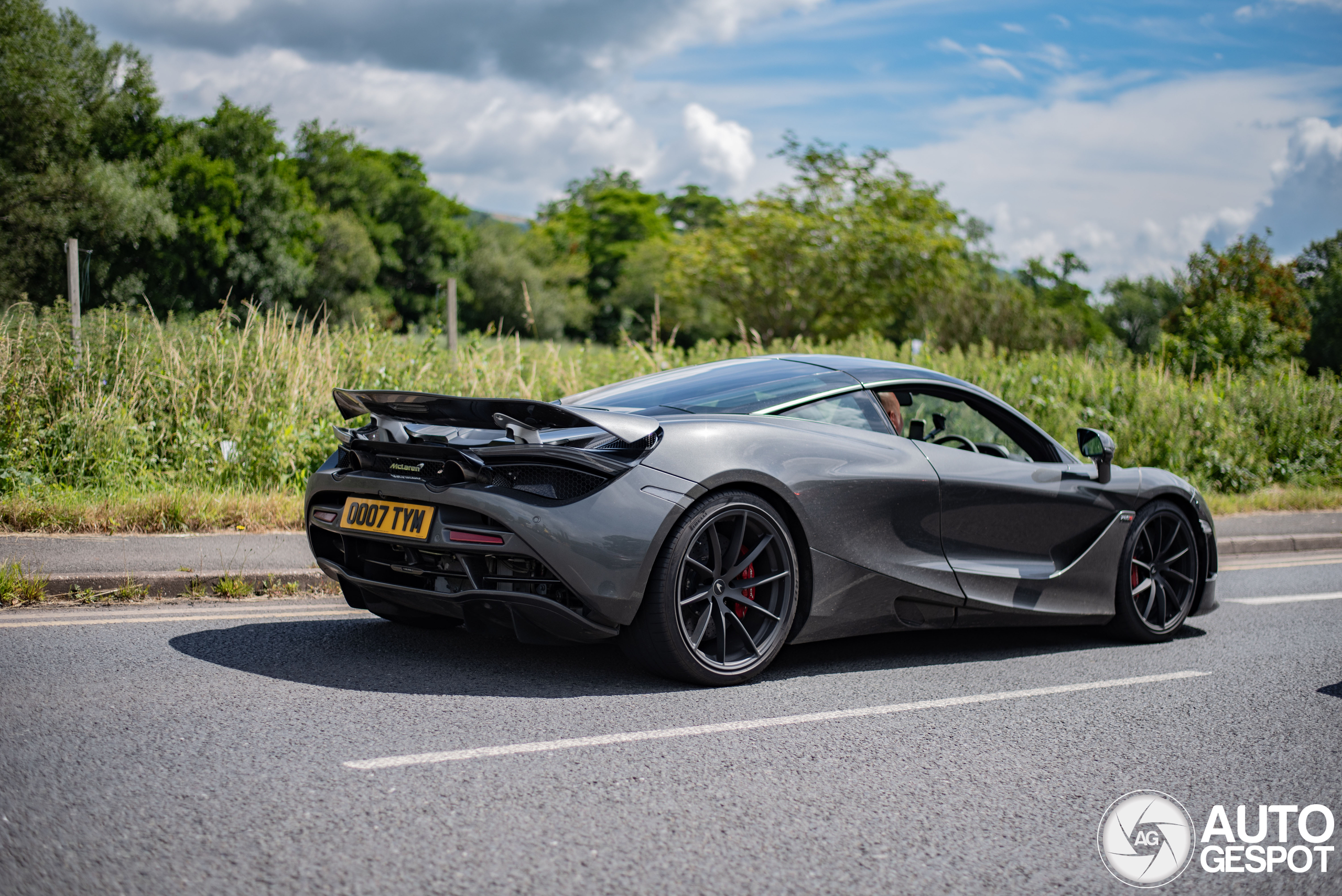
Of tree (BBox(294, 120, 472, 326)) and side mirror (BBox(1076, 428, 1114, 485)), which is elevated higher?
tree (BBox(294, 120, 472, 326))

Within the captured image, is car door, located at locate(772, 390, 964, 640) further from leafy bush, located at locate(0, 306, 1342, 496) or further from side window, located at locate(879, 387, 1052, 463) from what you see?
leafy bush, located at locate(0, 306, 1342, 496)

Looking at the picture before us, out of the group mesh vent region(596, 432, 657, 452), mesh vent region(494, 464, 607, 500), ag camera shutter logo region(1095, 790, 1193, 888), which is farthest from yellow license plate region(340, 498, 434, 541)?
ag camera shutter logo region(1095, 790, 1193, 888)

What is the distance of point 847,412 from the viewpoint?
194 inches

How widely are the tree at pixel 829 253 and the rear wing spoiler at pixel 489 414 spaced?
115ft

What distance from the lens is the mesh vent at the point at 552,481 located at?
403 centimetres

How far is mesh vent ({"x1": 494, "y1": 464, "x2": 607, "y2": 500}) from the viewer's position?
13.2ft

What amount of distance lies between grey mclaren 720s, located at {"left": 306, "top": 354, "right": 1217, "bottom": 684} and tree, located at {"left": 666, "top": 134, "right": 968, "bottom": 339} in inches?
1343

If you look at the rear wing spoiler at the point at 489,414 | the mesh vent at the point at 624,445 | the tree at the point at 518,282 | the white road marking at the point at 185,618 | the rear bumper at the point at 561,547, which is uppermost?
the tree at the point at 518,282

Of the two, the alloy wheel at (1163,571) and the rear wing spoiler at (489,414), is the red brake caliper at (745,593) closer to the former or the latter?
the rear wing spoiler at (489,414)

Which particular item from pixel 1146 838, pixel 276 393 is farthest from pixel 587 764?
pixel 276 393

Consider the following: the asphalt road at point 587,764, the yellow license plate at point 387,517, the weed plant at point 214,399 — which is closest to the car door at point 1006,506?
the asphalt road at point 587,764

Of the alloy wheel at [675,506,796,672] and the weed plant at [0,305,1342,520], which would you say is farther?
the weed plant at [0,305,1342,520]

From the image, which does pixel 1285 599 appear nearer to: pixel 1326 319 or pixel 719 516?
pixel 719 516

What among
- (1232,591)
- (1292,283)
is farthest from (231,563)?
(1292,283)
